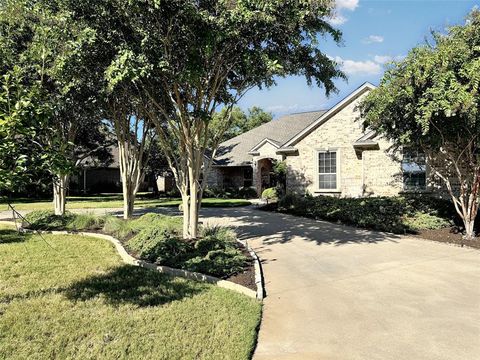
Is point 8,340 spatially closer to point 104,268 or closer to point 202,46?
point 104,268

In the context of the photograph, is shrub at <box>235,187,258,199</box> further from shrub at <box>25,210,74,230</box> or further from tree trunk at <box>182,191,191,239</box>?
tree trunk at <box>182,191,191,239</box>

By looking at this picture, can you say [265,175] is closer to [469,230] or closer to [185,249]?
[469,230]

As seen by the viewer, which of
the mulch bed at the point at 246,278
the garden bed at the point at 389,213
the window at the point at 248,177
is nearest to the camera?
the mulch bed at the point at 246,278

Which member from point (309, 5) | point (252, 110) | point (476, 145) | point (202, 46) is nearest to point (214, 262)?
point (202, 46)

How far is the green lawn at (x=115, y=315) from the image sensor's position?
4039mm

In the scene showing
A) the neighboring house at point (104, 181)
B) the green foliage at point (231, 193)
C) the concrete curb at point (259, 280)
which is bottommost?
the concrete curb at point (259, 280)

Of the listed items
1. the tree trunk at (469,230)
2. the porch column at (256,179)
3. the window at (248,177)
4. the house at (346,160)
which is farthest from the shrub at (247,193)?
the tree trunk at (469,230)

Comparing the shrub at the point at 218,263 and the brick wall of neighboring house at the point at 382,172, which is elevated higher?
the brick wall of neighboring house at the point at 382,172

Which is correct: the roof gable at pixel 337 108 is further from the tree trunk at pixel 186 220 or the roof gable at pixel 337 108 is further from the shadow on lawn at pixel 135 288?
the shadow on lawn at pixel 135 288

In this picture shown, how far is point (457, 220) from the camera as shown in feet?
41.8

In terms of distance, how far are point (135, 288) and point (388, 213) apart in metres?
10.2

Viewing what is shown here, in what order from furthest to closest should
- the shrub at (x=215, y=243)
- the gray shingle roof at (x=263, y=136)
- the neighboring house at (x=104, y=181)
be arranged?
the neighboring house at (x=104, y=181) < the gray shingle roof at (x=263, y=136) < the shrub at (x=215, y=243)

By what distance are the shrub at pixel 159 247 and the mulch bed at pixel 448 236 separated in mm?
7482

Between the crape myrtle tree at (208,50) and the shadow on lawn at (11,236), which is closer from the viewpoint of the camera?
the crape myrtle tree at (208,50)
